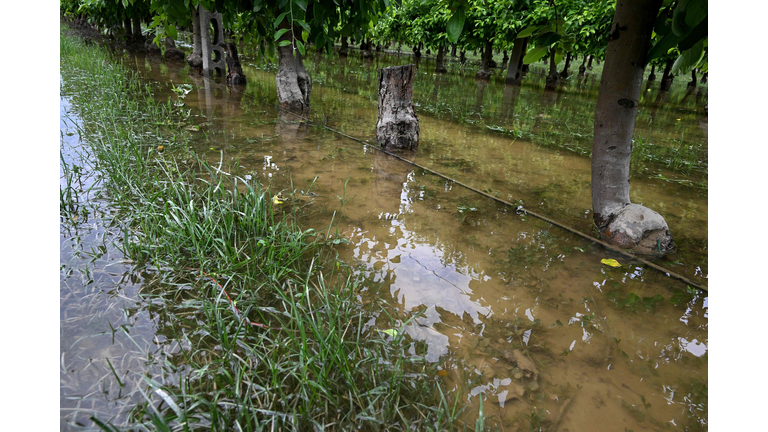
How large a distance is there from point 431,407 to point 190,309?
1.20 m

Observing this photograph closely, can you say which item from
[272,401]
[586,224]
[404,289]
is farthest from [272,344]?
[586,224]

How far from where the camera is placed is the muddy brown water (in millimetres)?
1612

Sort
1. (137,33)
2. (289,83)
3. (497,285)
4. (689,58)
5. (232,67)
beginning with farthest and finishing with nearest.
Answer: (137,33)
(232,67)
(289,83)
(497,285)
(689,58)

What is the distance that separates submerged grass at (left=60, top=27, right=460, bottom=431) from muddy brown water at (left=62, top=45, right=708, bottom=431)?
0.12 meters

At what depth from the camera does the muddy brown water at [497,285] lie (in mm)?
1612

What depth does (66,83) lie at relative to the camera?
6637 mm

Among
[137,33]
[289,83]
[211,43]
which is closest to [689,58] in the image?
[289,83]

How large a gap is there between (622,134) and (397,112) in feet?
8.51

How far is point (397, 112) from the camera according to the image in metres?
4.76

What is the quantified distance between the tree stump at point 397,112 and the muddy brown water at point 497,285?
0.26m

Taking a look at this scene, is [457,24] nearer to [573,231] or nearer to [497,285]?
[497,285]

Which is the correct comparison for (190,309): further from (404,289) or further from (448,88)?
(448,88)

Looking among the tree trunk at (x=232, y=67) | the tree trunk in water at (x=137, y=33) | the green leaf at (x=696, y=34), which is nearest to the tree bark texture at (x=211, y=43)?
the tree trunk at (x=232, y=67)

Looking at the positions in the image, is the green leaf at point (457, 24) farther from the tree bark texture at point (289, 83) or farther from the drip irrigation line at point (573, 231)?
the tree bark texture at point (289, 83)
